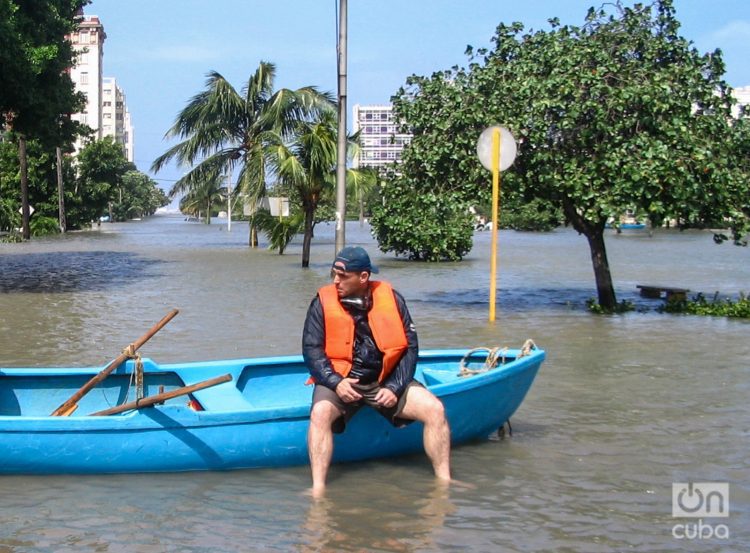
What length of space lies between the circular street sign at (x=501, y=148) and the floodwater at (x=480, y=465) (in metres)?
2.32

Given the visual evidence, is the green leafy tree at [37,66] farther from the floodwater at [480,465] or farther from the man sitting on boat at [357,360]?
the man sitting on boat at [357,360]

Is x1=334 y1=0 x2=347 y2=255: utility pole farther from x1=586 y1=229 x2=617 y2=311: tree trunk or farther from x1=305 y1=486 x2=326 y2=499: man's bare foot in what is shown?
x1=305 y1=486 x2=326 y2=499: man's bare foot

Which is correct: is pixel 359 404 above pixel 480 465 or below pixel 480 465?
above

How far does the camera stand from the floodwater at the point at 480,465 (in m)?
5.78

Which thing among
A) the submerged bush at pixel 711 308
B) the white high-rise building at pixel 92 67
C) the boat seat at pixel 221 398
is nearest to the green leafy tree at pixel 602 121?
the submerged bush at pixel 711 308

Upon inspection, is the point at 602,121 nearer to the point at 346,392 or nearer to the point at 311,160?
the point at 346,392

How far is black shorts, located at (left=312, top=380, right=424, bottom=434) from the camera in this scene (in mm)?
6535

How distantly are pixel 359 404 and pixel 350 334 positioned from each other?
465mm

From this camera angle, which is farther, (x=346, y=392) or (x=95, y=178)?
(x=95, y=178)

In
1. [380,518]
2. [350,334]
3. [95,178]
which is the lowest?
[380,518]

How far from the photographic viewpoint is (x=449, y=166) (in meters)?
14.8

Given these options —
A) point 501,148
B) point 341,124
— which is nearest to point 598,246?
point 501,148

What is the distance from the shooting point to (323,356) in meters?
6.56

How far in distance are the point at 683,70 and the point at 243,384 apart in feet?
27.8
